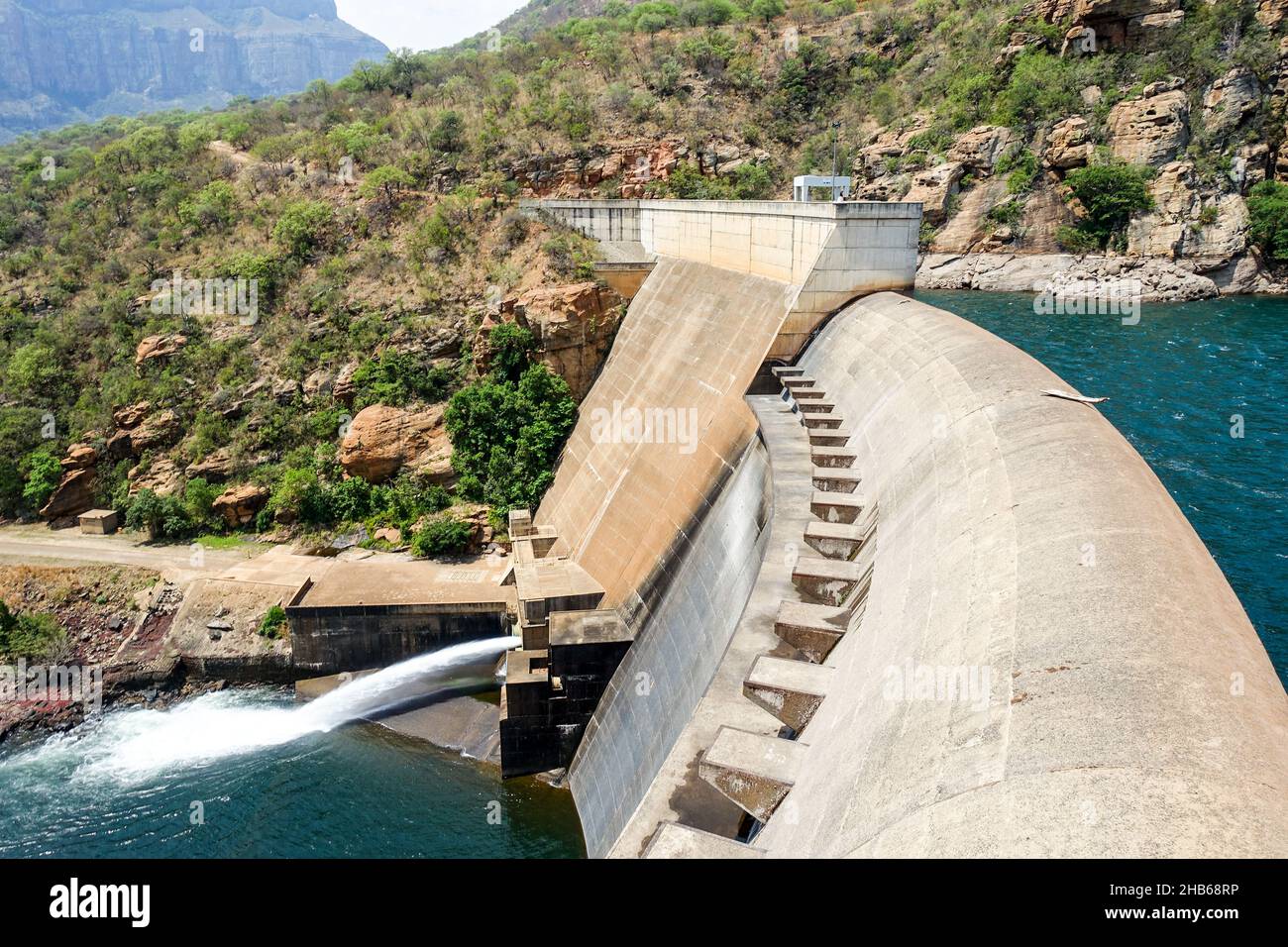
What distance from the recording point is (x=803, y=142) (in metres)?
54.5

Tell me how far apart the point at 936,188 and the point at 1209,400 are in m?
34.5

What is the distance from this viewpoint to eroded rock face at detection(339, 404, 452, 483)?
2864 centimetres

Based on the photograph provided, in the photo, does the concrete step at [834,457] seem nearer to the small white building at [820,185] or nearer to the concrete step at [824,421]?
the concrete step at [824,421]

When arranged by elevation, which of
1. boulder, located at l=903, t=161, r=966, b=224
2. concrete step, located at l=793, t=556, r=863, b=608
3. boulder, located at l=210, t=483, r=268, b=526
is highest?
boulder, located at l=903, t=161, r=966, b=224

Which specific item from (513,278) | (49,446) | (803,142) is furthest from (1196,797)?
(803,142)

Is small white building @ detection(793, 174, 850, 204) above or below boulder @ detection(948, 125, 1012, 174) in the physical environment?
below

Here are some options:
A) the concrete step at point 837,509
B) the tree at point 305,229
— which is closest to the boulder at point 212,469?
the tree at point 305,229

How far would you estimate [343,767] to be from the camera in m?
19.7

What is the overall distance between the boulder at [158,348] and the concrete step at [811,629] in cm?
3025

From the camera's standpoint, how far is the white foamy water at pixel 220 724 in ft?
65.8

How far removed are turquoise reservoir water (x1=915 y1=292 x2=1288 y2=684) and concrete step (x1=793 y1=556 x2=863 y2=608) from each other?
758 cm

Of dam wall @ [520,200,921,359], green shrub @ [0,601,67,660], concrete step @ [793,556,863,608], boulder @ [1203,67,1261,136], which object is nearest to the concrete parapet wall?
concrete step @ [793,556,863,608]

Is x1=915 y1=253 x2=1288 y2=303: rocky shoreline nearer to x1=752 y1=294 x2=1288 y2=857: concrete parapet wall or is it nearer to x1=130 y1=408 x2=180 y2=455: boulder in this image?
x1=130 y1=408 x2=180 y2=455: boulder

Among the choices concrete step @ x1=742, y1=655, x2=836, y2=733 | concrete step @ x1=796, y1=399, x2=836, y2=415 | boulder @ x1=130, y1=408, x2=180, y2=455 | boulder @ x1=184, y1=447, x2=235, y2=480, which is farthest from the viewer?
boulder @ x1=130, y1=408, x2=180, y2=455
